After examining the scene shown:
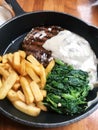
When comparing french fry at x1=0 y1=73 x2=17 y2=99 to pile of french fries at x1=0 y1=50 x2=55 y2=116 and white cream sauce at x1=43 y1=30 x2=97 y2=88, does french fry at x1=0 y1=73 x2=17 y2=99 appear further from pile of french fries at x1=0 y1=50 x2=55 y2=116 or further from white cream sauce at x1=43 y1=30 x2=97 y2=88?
white cream sauce at x1=43 y1=30 x2=97 y2=88

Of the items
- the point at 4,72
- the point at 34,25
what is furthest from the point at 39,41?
the point at 4,72

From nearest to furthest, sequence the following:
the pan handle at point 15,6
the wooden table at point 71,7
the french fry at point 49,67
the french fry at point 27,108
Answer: the french fry at point 27,108 < the french fry at point 49,67 < the pan handle at point 15,6 < the wooden table at point 71,7

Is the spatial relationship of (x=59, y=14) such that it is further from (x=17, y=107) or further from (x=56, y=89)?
(x=17, y=107)

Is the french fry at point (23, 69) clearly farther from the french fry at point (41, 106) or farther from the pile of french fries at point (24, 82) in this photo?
the french fry at point (41, 106)

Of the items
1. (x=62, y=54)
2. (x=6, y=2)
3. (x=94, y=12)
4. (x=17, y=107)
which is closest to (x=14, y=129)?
(x=17, y=107)

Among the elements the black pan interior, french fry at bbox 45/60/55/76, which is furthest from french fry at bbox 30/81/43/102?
the black pan interior

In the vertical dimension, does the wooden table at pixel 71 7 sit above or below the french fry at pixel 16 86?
above

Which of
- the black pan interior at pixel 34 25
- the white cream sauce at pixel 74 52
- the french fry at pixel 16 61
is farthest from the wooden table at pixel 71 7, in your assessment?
the french fry at pixel 16 61
